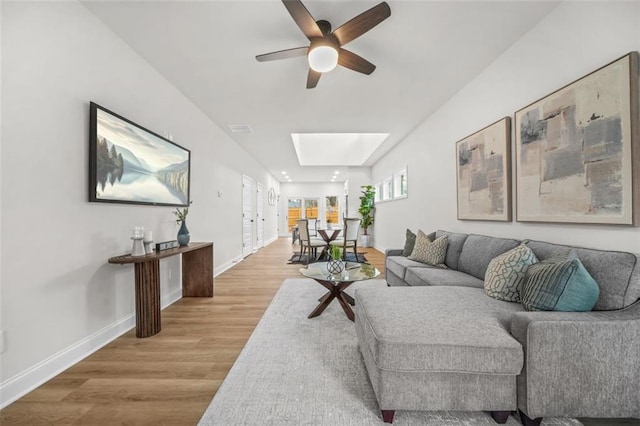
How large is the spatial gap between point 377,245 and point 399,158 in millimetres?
2996

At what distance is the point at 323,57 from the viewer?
84.0 inches

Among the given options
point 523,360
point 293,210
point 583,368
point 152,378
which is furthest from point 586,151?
point 293,210

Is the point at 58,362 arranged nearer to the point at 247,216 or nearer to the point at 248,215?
the point at 247,216

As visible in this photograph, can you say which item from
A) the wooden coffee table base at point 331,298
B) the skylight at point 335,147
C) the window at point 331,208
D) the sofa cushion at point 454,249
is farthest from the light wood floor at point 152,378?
the window at point 331,208

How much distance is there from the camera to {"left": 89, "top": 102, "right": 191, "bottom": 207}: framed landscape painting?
2023mm

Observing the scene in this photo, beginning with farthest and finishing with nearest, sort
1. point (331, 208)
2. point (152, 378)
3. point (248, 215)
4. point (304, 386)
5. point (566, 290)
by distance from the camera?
1. point (331, 208)
2. point (248, 215)
3. point (152, 378)
4. point (304, 386)
5. point (566, 290)

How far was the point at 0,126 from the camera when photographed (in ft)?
4.75

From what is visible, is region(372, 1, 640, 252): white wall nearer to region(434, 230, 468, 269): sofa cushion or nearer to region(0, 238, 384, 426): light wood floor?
region(434, 230, 468, 269): sofa cushion

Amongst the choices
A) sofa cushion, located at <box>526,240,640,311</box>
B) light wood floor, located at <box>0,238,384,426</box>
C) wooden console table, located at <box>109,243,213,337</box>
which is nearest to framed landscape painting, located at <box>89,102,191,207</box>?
wooden console table, located at <box>109,243,213,337</box>

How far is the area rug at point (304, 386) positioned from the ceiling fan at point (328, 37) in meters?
2.34

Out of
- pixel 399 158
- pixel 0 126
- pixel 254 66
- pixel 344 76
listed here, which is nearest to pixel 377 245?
pixel 399 158

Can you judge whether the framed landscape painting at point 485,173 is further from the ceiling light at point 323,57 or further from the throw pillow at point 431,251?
the ceiling light at point 323,57

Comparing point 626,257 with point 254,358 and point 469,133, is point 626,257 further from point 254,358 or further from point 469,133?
point 254,358

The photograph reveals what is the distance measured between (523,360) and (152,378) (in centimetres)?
218
